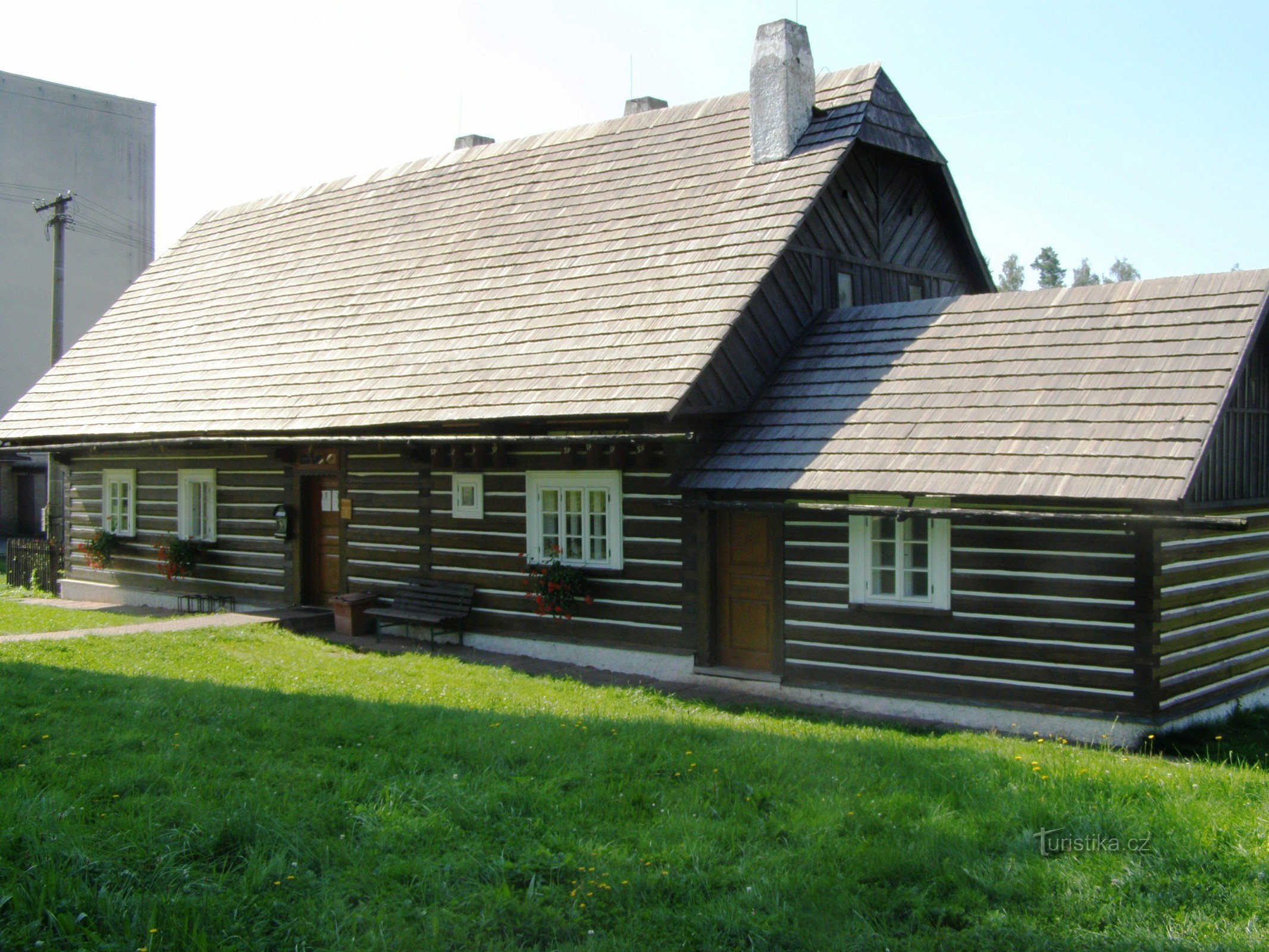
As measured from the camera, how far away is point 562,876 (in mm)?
5273

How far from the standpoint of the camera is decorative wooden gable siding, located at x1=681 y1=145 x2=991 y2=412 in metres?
11.7

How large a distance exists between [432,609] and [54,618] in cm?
573

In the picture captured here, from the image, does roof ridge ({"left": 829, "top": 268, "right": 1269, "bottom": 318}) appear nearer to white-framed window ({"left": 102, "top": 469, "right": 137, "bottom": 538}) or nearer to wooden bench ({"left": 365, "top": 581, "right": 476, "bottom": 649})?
wooden bench ({"left": 365, "top": 581, "right": 476, "bottom": 649})

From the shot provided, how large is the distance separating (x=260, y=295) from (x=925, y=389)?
11749 mm

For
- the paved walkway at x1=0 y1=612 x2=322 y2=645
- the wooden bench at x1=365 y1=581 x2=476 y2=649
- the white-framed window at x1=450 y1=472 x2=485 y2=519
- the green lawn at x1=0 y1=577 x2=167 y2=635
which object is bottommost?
the green lawn at x1=0 y1=577 x2=167 y2=635

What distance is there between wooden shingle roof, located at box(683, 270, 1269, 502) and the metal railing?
44.6 feet

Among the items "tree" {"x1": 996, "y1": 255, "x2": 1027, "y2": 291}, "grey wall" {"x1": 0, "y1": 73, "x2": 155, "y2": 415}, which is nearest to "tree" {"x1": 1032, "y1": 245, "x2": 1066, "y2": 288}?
"tree" {"x1": 996, "y1": 255, "x2": 1027, "y2": 291}

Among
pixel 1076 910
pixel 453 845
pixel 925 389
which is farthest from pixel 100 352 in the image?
pixel 1076 910

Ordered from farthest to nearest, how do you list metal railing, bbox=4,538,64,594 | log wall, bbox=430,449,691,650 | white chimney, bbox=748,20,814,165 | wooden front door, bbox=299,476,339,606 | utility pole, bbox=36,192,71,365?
utility pole, bbox=36,192,71,365, metal railing, bbox=4,538,64,594, wooden front door, bbox=299,476,339,606, white chimney, bbox=748,20,814,165, log wall, bbox=430,449,691,650

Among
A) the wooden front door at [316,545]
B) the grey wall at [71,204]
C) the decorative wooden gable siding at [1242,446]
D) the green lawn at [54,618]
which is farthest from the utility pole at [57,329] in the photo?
the decorative wooden gable siding at [1242,446]

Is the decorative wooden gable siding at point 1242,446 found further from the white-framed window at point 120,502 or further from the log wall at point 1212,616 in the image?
the white-framed window at point 120,502

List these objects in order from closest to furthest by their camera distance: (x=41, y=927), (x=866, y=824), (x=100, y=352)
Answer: (x=41, y=927) < (x=866, y=824) < (x=100, y=352)

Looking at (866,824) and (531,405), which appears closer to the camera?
(866,824)

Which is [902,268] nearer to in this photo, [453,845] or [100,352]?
[453,845]
